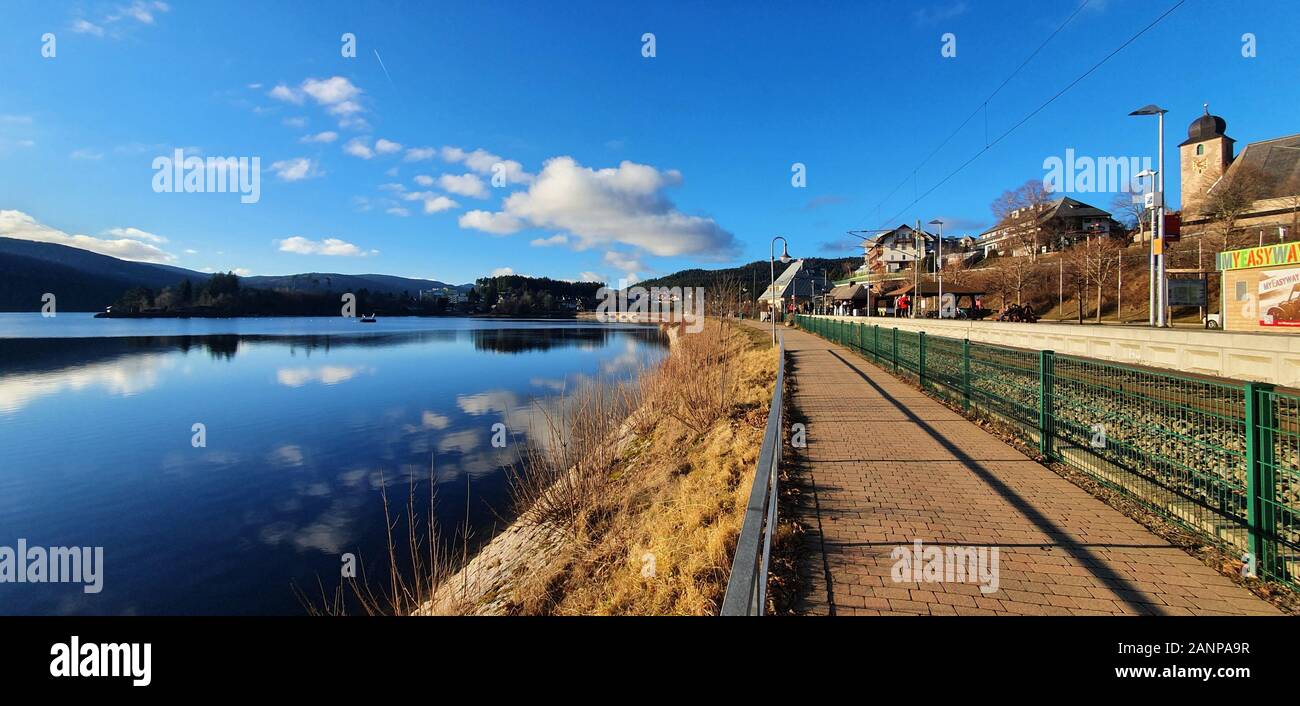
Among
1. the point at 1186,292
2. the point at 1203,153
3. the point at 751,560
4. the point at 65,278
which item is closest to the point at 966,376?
the point at 751,560

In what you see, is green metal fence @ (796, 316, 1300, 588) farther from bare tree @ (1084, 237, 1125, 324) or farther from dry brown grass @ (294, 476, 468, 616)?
bare tree @ (1084, 237, 1125, 324)

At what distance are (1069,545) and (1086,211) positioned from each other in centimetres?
8157

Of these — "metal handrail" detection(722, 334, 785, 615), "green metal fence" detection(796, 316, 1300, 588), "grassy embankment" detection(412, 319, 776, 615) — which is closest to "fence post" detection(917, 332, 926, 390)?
"grassy embankment" detection(412, 319, 776, 615)

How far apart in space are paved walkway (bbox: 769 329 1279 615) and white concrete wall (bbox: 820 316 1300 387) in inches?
201

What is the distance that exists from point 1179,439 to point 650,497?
6264mm

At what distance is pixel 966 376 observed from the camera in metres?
10.1

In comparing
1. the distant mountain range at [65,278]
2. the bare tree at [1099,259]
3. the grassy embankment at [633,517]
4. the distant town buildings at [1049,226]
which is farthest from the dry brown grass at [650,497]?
the distant mountain range at [65,278]

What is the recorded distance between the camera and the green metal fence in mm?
3650

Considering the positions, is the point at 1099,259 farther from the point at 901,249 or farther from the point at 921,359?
the point at 901,249

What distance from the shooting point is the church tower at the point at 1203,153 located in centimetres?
5709

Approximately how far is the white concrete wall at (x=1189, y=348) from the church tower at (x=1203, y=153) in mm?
62843

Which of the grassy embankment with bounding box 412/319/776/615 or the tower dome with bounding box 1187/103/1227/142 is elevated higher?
the tower dome with bounding box 1187/103/1227/142
